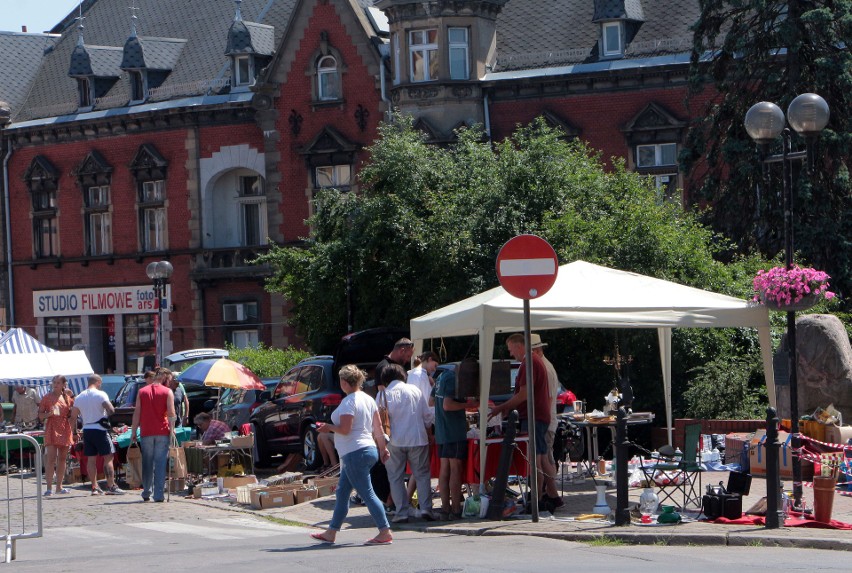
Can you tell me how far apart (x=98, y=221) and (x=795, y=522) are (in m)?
35.9

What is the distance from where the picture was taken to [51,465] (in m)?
19.8

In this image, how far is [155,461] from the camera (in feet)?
58.7

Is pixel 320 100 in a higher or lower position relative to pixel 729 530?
higher

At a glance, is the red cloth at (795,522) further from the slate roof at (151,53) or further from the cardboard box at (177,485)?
the slate roof at (151,53)

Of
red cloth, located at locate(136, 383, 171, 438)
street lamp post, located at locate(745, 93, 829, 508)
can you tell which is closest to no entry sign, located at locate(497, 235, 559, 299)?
street lamp post, located at locate(745, 93, 829, 508)

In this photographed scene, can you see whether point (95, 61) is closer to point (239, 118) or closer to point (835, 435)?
point (239, 118)

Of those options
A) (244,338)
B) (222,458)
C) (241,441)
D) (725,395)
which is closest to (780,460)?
(725,395)

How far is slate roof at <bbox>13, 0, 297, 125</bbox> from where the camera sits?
1715 inches

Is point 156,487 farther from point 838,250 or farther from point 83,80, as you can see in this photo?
point 83,80

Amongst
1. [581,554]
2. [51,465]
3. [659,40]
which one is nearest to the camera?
[581,554]

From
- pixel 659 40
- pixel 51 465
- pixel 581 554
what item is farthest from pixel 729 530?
pixel 659 40

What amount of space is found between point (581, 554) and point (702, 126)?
1994cm

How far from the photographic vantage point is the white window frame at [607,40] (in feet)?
121

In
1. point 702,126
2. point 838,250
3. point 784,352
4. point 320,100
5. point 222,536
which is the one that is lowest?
point 222,536
